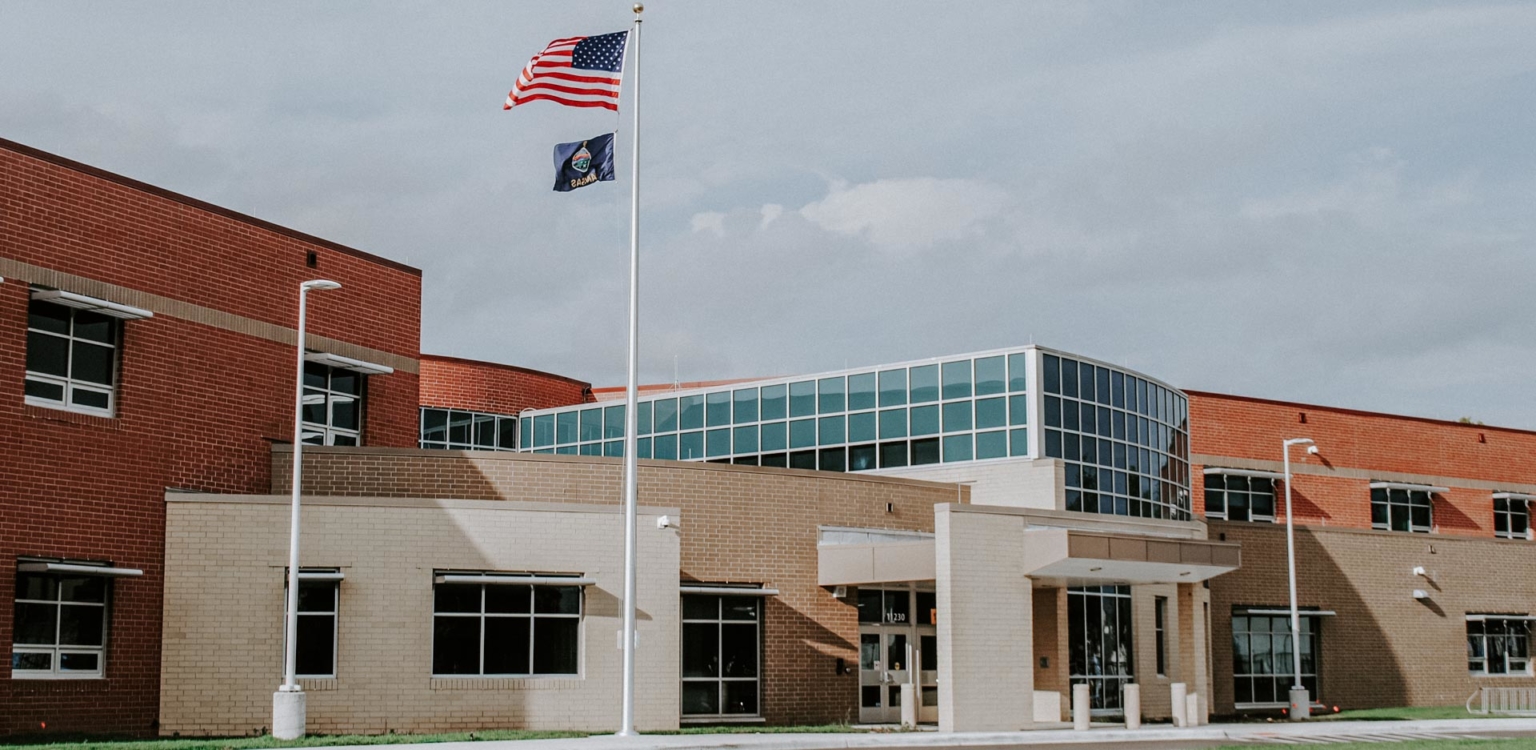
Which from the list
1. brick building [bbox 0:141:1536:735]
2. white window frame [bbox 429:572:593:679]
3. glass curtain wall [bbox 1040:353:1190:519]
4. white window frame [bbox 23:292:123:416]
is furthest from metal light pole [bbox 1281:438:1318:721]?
white window frame [bbox 23:292:123:416]

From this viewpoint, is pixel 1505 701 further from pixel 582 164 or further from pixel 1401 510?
pixel 582 164

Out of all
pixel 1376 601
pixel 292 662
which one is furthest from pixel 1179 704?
pixel 292 662

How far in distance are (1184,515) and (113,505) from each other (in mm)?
26371

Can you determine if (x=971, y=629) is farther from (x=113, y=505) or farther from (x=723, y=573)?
(x=113, y=505)

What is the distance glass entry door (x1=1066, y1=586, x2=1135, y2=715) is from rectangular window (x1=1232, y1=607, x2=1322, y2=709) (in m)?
7.69

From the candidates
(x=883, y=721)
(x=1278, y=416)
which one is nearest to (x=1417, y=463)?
(x=1278, y=416)

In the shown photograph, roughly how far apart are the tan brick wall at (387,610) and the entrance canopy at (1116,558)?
722 cm

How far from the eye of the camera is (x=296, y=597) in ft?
85.8

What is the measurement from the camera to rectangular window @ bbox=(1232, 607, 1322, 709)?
44094 mm

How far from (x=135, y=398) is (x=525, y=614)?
7.68 metres

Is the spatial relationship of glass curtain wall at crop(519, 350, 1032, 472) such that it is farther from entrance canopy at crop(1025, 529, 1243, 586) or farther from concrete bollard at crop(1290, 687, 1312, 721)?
concrete bollard at crop(1290, 687, 1312, 721)

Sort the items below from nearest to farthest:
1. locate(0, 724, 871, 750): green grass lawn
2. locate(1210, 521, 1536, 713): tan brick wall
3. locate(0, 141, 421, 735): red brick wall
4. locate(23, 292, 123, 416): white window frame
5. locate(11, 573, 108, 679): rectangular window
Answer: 1. locate(0, 724, 871, 750): green grass lawn
2. locate(11, 573, 108, 679): rectangular window
3. locate(0, 141, 421, 735): red brick wall
4. locate(23, 292, 123, 416): white window frame
5. locate(1210, 521, 1536, 713): tan brick wall

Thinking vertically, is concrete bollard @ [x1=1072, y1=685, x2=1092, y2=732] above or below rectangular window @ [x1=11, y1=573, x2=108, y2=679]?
below

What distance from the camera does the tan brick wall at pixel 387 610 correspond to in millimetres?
27109
